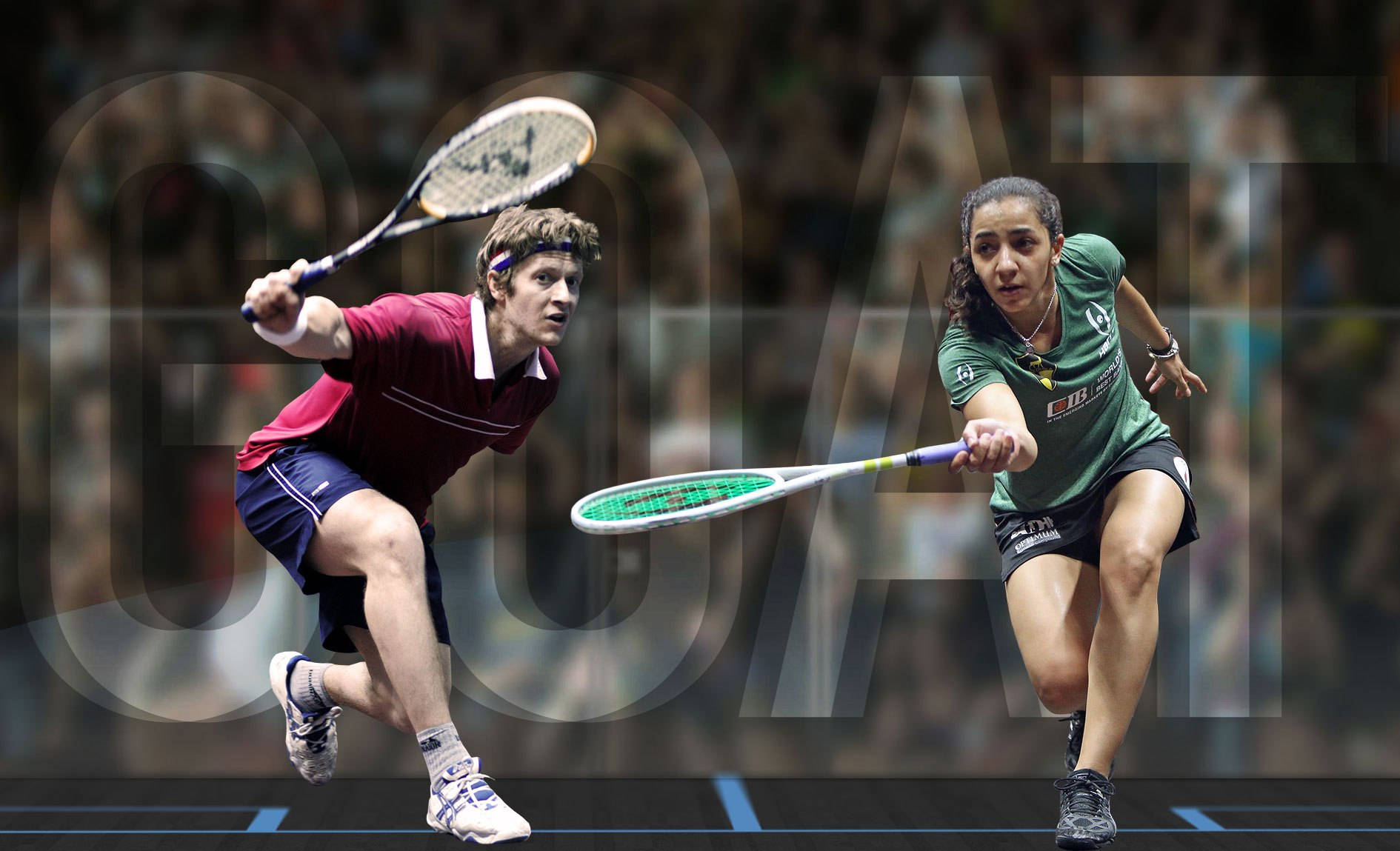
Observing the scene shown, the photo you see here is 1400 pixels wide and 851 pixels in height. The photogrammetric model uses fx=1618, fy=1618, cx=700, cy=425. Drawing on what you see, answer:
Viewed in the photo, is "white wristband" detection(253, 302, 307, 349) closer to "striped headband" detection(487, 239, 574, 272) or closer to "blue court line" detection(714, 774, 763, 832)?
"striped headband" detection(487, 239, 574, 272)

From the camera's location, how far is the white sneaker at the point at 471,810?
11.8 ft

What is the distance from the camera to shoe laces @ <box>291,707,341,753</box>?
459 cm

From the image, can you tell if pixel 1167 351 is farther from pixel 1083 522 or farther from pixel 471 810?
pixel 471 810

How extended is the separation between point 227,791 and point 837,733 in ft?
7.29

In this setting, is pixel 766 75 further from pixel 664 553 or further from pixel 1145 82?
pixel 664 553

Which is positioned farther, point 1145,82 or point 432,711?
point 1145,82

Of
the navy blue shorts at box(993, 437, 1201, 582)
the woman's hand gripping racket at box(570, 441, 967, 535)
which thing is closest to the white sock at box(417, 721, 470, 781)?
the woman's hand gripping racket at box(570, 441, 967, 535)

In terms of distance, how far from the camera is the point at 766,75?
6.14 m

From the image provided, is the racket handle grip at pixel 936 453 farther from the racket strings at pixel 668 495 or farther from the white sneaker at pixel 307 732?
the white sneaker at pixel 307 732

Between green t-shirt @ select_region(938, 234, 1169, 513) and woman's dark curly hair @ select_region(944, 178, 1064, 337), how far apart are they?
0.04m

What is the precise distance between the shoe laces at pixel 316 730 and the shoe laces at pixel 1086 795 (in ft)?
6.65

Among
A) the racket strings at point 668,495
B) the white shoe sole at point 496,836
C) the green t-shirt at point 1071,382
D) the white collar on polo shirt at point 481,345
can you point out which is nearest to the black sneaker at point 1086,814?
the green t-shirt at point 1071,382

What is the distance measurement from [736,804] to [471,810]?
7.03ft

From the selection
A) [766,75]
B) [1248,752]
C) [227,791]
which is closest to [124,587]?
[227,791]
